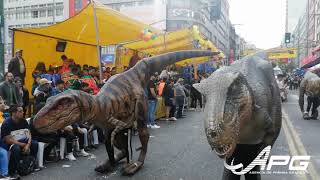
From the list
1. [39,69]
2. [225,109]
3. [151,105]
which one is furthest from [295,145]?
[39,69]

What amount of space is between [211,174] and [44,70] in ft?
21.7

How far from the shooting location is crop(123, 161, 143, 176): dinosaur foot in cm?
702

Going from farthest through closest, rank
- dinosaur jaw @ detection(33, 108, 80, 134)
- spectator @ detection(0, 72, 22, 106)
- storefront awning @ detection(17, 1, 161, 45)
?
storefront awning @ detection(17, 1, 161, 45) < spectator @ detection(0, 72, 22, 106) < dinosaur jaw @ detection(33, 108, 80, 134)

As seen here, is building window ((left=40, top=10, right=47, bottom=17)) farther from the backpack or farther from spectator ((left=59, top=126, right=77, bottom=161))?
the backpack

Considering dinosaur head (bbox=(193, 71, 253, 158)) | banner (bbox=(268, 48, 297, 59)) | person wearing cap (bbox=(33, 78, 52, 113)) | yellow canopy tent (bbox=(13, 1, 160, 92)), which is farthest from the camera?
yellow canopy tent (bbox=(13, 1, 160, 92))

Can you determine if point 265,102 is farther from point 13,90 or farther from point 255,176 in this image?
point 13,90

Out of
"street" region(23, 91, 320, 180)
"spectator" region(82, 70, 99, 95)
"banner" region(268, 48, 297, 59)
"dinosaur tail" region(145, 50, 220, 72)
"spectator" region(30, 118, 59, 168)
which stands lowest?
"street" region(23, 91, 320, 180)

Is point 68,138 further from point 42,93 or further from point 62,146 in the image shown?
point 42,93

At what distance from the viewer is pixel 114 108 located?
6.68 m

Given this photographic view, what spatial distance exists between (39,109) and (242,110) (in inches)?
236

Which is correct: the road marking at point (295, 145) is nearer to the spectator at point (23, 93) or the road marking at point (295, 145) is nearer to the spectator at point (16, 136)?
the spectator at point (16, 136)

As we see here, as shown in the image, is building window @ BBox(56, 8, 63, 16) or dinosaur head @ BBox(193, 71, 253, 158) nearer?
dinosaur head @ BBox(193, 71, 253, 158)

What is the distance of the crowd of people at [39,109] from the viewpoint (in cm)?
734

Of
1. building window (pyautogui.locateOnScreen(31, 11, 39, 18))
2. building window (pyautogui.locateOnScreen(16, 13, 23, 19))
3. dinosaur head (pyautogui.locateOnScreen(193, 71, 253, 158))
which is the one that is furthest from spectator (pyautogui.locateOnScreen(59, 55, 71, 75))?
building window (pyautogui.locateOnScreen(16, 13, 23, 19))
